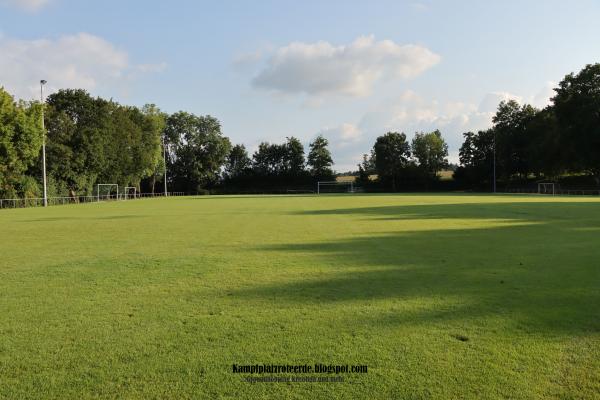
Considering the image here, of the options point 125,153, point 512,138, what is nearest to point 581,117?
point 512,138

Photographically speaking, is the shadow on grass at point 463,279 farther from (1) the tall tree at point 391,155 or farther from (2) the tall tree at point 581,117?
(1) the tall tree at point 391,155

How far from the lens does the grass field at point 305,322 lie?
389 cm

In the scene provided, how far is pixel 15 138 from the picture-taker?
40719 mm

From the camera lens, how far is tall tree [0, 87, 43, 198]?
129 ft

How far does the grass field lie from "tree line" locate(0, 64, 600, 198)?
125ft

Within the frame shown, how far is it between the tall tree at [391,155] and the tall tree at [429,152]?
2011 millimetres

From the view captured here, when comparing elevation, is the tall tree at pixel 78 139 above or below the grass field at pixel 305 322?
above

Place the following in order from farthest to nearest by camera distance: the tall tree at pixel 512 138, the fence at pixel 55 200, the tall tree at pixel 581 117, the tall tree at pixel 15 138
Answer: the tall tree at pixel 512 138
the tall tree at pixel 581 117
the fence at pixel 55 200
the tall tree at pixel 15 138

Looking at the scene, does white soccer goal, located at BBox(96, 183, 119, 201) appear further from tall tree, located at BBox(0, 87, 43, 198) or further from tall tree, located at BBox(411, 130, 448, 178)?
tall tree, located at BBox(411, 130, 448, 178)

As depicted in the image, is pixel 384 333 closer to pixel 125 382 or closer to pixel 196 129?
pixel 125 382

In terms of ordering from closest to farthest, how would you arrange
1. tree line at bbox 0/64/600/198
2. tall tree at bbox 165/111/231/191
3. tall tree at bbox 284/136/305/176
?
Result: tree line at bbox 0/64/600/198
tall tree at bbox 165/111/231/191
tall tree at bbox 284/136/305/176

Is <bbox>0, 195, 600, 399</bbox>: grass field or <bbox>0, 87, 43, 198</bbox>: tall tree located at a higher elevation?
<bbox>0, 87, 43, 198</bbox>: tall tree

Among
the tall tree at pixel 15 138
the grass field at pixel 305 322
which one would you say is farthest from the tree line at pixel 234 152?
the grass field at pixel 305 322

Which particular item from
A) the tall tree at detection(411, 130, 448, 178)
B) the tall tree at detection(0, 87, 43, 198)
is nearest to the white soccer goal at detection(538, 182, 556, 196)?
the tall tree at detection(411, 130, 448, 178)
